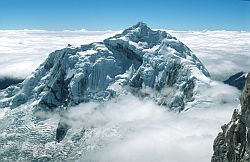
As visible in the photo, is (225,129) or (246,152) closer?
(246,152)

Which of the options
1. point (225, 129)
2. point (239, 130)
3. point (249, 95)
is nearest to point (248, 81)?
point (249, 95)

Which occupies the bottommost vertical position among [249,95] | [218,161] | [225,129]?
[218,161]

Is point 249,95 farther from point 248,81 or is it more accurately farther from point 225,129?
point 225,129

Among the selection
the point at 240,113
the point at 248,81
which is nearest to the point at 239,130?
the point at 240,113

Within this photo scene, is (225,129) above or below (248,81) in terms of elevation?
below

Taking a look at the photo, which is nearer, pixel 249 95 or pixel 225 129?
pixel 249 95

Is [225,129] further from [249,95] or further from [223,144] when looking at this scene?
[249,95]

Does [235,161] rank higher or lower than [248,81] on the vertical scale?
lower
